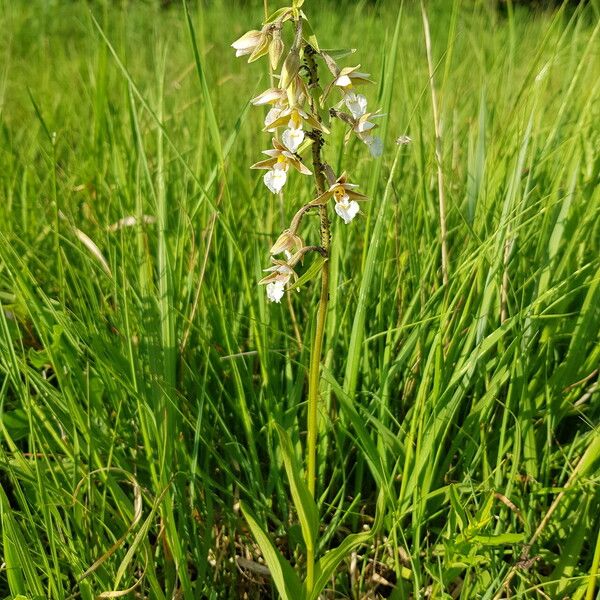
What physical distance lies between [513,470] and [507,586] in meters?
0.21

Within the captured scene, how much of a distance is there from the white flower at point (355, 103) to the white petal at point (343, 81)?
2 centimetres

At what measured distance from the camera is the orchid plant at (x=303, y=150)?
1.11 metres

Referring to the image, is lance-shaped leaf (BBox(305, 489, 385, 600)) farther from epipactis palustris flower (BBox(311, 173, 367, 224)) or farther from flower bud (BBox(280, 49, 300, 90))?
flower bud (BBox(280, 49, 300, 90))

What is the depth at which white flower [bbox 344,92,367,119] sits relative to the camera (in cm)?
120

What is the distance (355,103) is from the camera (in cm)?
121

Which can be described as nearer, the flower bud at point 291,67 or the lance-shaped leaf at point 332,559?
the flower bud at point 291,67

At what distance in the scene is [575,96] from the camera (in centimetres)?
263

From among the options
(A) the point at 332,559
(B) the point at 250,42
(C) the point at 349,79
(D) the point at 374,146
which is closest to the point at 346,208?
(D) the point at 374,146

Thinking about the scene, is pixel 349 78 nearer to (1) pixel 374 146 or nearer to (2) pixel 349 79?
(2) pixel 349 79

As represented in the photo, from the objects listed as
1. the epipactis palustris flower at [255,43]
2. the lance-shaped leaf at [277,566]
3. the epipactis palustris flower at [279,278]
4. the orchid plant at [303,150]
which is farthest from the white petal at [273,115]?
the lance-shaped leaf at [277,566]

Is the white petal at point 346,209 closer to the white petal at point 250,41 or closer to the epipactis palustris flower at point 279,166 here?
the epipactis palustris flower at point 279,166

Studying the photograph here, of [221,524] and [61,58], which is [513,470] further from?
[61,58]

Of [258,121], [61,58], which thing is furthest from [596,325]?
[61,58]

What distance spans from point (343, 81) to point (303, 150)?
0.14m
